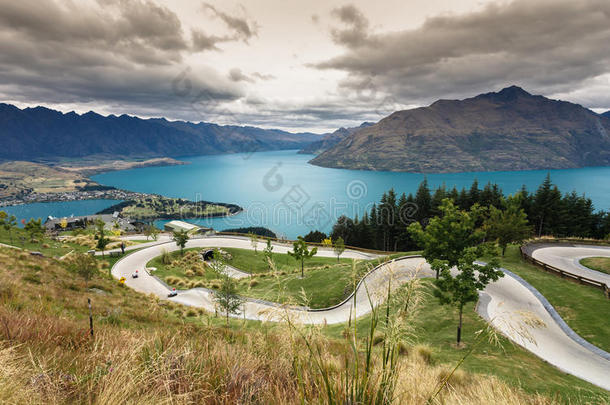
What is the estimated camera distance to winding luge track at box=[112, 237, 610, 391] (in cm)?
364

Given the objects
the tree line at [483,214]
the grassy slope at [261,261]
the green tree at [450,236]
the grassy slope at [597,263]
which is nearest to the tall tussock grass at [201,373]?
the green tree at [450,236]

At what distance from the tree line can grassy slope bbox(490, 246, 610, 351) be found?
56.8ft

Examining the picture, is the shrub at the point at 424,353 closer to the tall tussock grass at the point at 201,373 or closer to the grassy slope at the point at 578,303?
the tall tussock grass at the point at 201,373

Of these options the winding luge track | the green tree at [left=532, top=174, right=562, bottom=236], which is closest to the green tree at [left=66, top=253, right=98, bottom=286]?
the winding luge track

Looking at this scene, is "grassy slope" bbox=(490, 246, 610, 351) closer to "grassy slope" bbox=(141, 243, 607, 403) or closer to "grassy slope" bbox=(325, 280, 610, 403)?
"grassy slope" bbox=(141, 243, 607, 403)

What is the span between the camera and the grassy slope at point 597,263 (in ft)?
68.5

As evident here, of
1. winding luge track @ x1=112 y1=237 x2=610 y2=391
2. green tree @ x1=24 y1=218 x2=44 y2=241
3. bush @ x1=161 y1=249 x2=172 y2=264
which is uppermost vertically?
winding luge track @ x1=112 y1=237 x2=610 y2=391

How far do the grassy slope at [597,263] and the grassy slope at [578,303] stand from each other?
13.3ft

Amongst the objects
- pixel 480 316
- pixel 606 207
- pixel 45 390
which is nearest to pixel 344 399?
pixel 45 390

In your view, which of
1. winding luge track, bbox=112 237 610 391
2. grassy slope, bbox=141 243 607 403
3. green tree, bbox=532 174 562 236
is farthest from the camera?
green tree, bbox=532 174 562 236

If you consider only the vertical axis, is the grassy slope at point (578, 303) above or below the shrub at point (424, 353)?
below

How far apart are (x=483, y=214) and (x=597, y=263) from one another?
22529 millimetres

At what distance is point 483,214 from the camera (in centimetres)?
4350

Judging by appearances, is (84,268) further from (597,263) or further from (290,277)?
(597,263)
